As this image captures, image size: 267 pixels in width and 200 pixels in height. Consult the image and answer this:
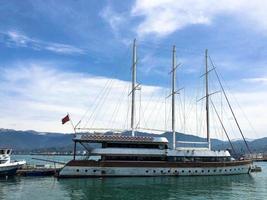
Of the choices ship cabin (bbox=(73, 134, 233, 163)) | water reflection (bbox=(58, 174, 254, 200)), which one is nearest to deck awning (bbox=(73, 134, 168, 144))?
ship cabin (bbox=(73, 134, 233, 163))

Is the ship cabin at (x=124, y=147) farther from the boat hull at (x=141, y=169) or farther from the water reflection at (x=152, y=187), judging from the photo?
the water reflection at (x=152, y=187)

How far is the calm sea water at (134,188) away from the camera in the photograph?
124 feet

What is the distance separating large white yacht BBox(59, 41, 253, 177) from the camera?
52.6 meters

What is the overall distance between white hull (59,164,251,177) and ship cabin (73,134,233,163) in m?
1.37

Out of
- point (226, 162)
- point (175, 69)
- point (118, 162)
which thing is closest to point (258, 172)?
point (226, 162)

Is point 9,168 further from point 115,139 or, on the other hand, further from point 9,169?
point 115,139

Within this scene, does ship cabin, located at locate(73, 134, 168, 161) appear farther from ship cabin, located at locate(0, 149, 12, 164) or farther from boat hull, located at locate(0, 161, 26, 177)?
ship cabin, located at locate(0, 149, 12, 164)

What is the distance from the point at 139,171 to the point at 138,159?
5.47 ft

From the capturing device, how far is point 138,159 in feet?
179

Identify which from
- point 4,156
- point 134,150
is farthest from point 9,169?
point 134,150

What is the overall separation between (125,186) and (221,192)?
425 inches

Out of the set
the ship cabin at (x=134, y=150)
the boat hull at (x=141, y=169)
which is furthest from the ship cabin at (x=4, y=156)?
the ship cabin at (x=134, y=150)

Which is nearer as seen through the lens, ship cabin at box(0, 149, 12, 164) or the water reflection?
the water reflection

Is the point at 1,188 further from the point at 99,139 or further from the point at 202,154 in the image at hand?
the point at 202,154
